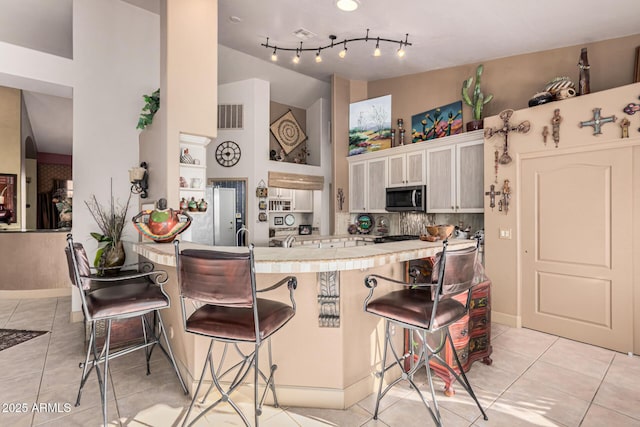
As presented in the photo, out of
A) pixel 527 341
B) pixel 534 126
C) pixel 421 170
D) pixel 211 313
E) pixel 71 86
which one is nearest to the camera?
pixel 211 313

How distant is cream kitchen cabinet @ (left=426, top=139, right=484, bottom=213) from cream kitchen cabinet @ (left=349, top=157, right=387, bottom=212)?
2.96 feet

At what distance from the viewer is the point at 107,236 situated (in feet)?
11.7

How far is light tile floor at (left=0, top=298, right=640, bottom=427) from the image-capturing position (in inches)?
76.6

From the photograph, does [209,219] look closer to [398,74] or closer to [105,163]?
[105,163]

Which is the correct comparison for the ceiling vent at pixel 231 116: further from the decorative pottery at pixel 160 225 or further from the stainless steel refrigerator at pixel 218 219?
the decorative pottery at pixel 160 225

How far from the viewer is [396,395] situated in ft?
7.20

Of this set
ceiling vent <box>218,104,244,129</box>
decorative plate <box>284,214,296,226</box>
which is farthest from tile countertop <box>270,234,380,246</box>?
ceiling vent <box>218,104,244,129</box>

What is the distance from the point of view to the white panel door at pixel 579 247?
2939 millimetres

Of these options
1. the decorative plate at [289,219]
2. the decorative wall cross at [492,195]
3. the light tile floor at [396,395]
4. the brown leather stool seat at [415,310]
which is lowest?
the light tile floor at [396,395]

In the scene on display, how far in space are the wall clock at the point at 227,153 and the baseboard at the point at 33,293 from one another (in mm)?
3221

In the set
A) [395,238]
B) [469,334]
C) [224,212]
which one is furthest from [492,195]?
[224,212]

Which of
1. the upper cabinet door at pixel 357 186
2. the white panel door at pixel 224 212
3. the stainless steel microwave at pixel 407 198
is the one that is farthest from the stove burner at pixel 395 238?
the white panel door at pixel 224 212

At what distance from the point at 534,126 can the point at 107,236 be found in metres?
4.79

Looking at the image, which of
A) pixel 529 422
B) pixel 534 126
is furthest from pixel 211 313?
pixel 534 126
